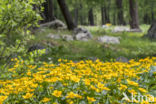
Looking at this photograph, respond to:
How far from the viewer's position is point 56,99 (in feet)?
9.32

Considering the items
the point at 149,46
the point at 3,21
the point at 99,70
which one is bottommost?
the point at 149,46

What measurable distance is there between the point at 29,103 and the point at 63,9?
1084 cm

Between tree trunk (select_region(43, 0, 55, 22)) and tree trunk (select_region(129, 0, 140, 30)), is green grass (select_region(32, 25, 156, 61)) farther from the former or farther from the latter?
tree trunk (select_region(129, 0, 140, 30))

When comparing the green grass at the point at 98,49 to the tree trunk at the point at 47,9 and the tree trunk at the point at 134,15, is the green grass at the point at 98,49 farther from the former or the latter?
the tree trunk at the point at 134,15

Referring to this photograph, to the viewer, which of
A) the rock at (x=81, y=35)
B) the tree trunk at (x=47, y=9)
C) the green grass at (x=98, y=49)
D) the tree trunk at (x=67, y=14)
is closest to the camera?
the green grass at (x=98, y=49)

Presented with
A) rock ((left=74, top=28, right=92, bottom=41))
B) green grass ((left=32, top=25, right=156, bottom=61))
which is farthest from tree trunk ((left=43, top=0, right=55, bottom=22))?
rock ((left=74, top=28, right=92, bottom=41))

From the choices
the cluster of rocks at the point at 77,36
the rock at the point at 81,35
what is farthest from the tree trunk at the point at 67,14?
the cluster of rocks at the point at 77,36

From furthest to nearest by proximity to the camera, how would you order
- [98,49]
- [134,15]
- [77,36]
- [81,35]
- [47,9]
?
[134,15]
[81,35]
[77,36]
[98,49]
[47,9]

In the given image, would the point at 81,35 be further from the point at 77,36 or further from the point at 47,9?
the point at 47,9

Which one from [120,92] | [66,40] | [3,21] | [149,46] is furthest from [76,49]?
[120,92]

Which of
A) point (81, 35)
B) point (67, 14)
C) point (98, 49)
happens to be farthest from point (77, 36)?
point (98, 49)

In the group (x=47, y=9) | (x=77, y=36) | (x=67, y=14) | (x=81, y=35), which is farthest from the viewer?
(x=67, y=14)

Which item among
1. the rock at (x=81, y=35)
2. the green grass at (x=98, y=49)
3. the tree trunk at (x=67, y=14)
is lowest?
the green grass at (x=98, y=49)

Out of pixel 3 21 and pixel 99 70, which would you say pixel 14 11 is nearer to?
pixel 3 21
